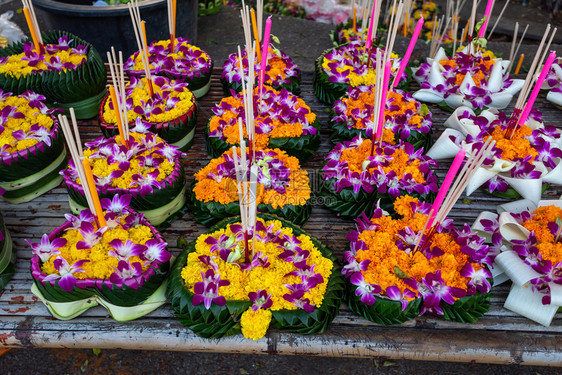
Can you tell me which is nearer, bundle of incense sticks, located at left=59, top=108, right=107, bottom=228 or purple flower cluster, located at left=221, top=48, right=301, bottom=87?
bundle of incense sticks, located at left=59, top=108, right=107, bottom=228

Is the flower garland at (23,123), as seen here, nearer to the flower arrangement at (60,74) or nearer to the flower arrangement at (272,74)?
the flower arrangement at (60,74)

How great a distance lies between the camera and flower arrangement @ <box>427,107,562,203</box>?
235 centimetres

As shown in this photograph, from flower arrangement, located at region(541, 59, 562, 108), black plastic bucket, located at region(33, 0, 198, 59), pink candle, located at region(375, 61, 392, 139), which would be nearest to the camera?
pink candle, located at region(375, 61, 392, 139)

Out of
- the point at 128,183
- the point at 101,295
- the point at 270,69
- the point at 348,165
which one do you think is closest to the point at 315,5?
the point at 270,69

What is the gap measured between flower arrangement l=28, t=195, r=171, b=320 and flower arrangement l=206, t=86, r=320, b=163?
2.79ft

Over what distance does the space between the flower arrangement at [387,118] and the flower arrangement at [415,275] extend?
82 centimetres

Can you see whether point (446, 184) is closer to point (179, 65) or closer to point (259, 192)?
point (259, 192)

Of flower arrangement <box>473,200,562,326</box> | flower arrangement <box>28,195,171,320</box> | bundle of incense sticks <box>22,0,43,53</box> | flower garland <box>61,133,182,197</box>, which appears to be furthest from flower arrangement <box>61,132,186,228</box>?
flower arrangement <box>473,200,562,326</box>

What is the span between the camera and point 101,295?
1.72 metres

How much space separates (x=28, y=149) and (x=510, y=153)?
2.52 metres

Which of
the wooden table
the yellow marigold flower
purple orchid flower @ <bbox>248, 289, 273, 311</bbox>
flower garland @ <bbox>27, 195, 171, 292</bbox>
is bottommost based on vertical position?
the wooden table

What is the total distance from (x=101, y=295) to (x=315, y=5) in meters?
5.15

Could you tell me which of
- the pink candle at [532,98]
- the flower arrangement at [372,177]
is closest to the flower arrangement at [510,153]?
the pink candle at [532,98]

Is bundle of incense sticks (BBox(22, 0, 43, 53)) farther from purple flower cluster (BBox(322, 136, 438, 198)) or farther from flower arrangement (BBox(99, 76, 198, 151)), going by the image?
purple flower cluster (BBox(322, 136, 438, 198))
